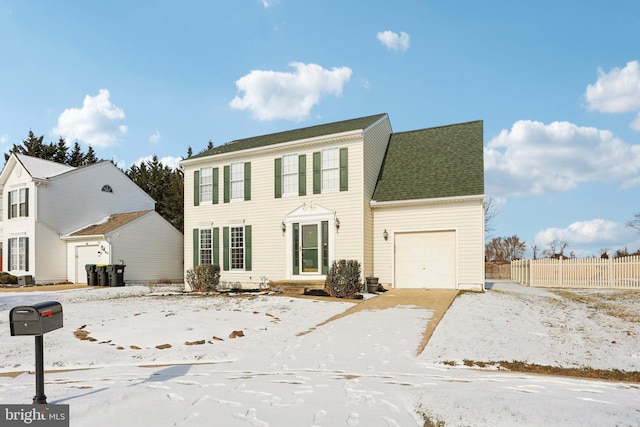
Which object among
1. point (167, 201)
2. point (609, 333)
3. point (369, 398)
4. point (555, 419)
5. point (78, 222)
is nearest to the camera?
point (555, 419)

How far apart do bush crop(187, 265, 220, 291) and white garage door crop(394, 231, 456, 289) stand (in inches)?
298

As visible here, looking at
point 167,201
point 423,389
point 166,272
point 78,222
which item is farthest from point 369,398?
point 167,201

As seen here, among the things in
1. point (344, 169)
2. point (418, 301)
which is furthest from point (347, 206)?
point (418, 301)

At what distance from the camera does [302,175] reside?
18250 mm

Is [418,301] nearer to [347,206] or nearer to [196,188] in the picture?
[347,206]

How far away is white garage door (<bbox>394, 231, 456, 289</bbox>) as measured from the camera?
1656 cm

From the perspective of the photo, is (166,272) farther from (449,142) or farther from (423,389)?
(423,389)

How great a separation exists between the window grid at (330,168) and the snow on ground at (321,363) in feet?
19.2

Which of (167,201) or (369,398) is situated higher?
(167,201)

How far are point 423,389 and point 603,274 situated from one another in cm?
1985

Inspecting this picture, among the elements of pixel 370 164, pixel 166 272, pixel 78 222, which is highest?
pixel 370 164

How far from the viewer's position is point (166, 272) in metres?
26.8

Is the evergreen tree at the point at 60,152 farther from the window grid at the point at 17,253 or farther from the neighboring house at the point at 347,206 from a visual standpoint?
the neighboring house at the point at 347,206

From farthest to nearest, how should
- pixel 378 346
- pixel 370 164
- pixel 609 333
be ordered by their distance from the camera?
pixel 370 164 < pixel 609 333 < pixel 378 346
